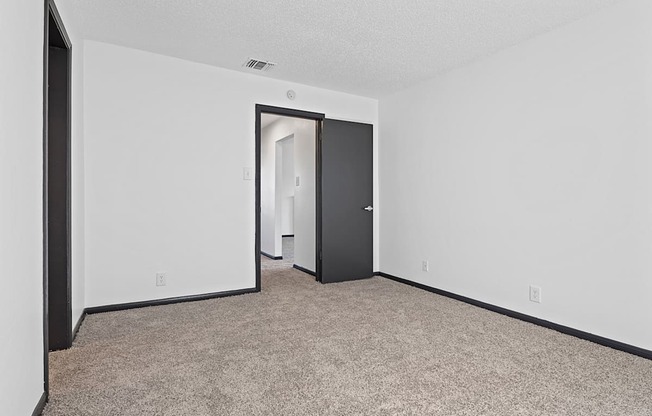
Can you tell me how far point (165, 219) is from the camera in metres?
3.37

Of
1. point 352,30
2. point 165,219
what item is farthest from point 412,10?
point 165,219

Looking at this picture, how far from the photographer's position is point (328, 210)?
436 cm

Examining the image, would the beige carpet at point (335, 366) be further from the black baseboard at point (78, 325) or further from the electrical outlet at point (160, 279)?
the electrical outlet at point (160, 279)

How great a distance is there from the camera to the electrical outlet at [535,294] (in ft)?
9.36

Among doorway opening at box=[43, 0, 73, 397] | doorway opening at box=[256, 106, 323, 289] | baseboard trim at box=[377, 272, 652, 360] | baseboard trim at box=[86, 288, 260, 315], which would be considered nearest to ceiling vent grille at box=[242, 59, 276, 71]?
doorway opening at box=[256, 106, 323, 289]

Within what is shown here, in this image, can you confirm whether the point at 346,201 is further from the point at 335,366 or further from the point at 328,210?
the point at 335,366

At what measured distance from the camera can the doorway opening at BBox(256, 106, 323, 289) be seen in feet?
14.4

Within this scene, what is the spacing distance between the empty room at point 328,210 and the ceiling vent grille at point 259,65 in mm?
39

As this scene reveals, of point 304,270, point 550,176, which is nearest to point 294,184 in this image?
point 304,270
